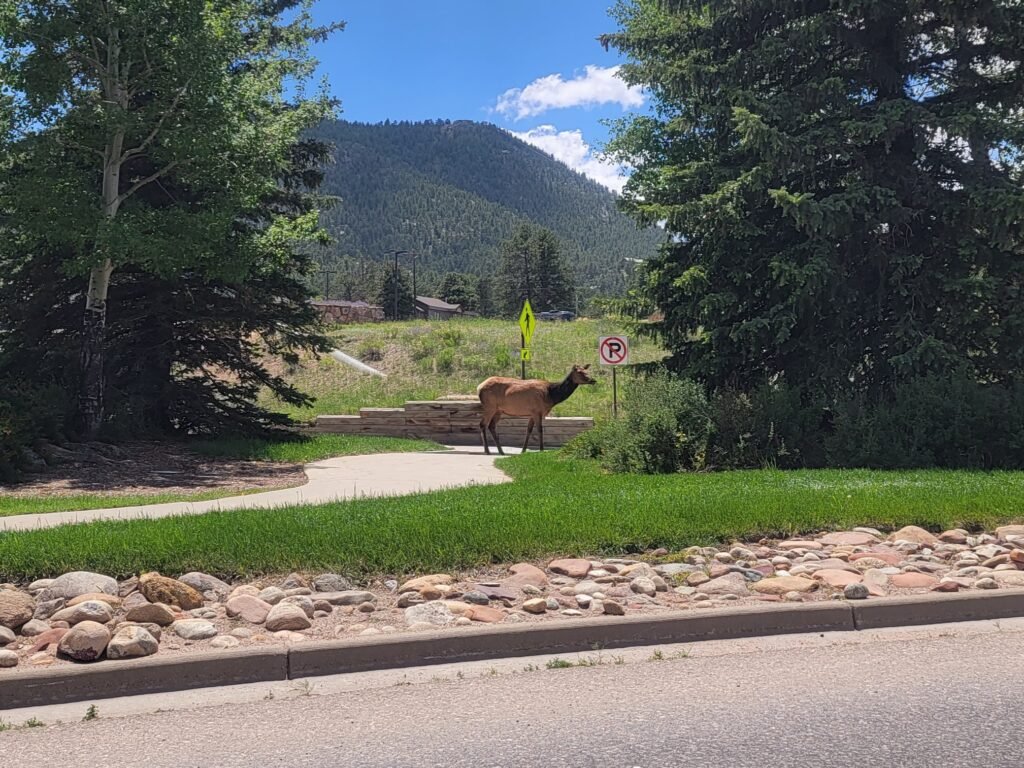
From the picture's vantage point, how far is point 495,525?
816 centimetres

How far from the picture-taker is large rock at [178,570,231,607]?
6.56 m

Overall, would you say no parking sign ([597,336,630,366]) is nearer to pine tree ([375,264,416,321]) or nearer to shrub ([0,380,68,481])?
shrub ([0,380,68,481])

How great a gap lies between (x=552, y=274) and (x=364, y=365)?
261 feet

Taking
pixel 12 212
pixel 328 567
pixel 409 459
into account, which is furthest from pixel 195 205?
pixel 328 567

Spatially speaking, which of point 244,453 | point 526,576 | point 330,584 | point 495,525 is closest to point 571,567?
point 526,576

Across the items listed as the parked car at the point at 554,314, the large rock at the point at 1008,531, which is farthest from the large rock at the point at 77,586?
the parked car at the point at 554,314

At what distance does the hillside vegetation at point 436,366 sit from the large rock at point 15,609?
19365mm

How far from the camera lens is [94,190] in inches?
672

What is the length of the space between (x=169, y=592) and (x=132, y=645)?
3.59 ft

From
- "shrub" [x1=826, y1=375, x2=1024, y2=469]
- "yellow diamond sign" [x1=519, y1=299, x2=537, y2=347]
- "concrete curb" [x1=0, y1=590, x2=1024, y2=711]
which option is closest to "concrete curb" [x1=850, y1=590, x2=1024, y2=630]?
"concrete curb" [x1=0, y1=590, x2=1024, y2=711]

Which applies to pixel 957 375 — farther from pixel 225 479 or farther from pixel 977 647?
pixel 225 479

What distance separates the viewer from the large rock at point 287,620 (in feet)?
19.0

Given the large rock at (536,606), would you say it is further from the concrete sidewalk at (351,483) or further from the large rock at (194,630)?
the concrete sidewalk at (351,483)

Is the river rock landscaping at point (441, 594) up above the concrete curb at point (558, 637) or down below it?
above
